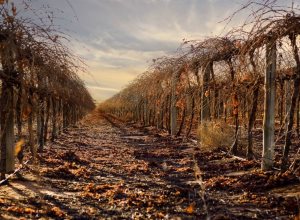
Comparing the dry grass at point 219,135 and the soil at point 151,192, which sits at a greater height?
the dry grass at point 219,135

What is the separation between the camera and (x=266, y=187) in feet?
30.1

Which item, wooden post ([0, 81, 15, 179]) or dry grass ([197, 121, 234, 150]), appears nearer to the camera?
wooden post ([0, 81, 15, 179])

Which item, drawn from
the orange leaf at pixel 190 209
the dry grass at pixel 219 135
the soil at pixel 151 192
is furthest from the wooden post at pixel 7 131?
the dry grass at pixel 219 135

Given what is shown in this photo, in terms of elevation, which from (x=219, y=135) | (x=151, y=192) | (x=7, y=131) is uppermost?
(x=7, y=131)

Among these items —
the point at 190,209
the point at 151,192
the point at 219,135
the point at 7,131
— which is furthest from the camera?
the point at 219,135

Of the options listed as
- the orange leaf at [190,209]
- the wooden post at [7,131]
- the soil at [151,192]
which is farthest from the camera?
the wooden post at [7,131]

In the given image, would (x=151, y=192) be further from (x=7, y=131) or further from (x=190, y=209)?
(x=7, y=131)

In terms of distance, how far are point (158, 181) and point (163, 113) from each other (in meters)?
22.2

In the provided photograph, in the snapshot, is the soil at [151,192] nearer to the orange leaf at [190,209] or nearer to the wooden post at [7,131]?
the orange leaf at [190,209]

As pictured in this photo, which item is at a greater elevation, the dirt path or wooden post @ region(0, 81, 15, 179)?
wooden post @ region(0, 81, 15, 179)

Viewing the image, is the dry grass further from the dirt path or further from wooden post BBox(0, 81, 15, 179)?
wooden post BBox(0, 81, 15, 179)

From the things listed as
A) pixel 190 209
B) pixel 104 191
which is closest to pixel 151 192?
pixel 104 191

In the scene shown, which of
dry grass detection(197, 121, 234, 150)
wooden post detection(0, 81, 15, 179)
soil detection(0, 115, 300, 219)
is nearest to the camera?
soil detection(0, 115, 300, 219)

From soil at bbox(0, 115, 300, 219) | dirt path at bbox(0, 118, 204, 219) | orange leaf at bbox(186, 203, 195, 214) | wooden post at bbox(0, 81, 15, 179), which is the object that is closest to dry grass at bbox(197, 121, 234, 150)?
dirt path at bbox(0, 118, 204, 219)
